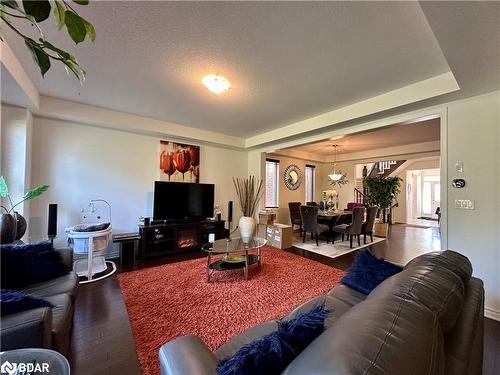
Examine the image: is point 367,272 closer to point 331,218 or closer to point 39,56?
point 39,56

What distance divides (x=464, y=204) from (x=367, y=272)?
5.61ft

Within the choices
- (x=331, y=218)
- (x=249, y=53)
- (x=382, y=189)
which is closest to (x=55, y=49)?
(x=249, y=53)

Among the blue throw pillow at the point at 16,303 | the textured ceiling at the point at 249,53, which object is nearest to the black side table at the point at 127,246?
the textured ceiling at the point at 249,53

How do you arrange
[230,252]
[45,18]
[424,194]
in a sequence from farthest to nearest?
[424,194] → [230,252] → [45,18]

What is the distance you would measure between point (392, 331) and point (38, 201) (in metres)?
4.58

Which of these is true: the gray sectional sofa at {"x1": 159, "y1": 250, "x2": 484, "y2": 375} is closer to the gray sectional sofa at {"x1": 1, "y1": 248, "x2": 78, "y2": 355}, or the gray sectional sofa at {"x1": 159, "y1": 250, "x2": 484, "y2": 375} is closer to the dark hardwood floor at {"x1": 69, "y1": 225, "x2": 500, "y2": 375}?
the gray sectional sofa at {"x1": 1, "y1": 248, "x2": 78, "y2": 355}

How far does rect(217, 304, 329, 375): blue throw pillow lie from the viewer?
0.66 meters

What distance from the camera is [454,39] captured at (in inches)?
61.8

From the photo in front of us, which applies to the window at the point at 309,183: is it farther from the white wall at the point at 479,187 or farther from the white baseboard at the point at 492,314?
the white baseboard at the point at 492,314

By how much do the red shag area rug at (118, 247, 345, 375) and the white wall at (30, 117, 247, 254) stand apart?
1448mm

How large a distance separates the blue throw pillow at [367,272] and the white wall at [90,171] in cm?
380

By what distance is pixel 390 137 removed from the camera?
17.4ft

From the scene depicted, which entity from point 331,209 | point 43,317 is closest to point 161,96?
point 43,317

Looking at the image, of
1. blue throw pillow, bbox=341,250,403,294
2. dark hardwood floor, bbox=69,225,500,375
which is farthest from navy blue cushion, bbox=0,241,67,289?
blue throw pillow, bbox=341,250,403,294
